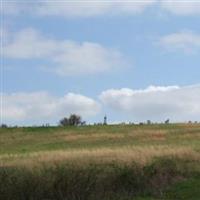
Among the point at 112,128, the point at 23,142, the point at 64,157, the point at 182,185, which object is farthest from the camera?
the point at 112,128

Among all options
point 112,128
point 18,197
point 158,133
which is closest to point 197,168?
point 18,197

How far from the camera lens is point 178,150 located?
29.6 meters

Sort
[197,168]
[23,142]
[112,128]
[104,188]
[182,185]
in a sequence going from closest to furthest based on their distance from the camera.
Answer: [104,188], [182,185], [197,168], [23,142], [112,128]

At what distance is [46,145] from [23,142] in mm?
3722

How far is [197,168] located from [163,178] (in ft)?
11.0

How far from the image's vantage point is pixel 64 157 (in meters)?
28.6

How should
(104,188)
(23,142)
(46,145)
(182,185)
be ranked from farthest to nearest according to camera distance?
(23,142)
(46,145)
(182,185)
(104,188)

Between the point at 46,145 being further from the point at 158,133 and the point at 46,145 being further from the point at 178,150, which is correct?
the point at 178,150

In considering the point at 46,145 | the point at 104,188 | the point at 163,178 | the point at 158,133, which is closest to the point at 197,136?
the point at 158,133

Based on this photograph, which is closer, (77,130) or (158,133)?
(158,133)

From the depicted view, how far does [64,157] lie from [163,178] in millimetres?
7664

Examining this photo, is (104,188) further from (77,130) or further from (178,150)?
(77,130)

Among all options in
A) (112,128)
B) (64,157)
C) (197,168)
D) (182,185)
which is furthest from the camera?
(112,128)

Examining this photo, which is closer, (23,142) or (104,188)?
(104,188)
